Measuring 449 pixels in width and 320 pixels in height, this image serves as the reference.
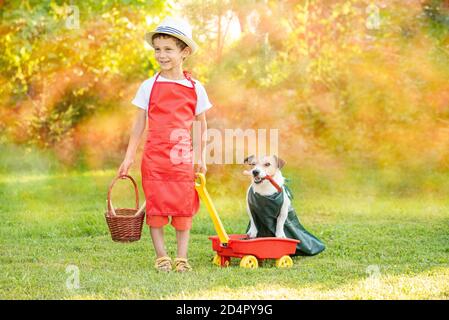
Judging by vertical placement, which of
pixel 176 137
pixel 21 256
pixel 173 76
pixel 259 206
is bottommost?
pixel 21 256

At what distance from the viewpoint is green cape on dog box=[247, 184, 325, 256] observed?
509 cm

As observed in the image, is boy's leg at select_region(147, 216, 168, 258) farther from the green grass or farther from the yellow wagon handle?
the yellow wagon handle

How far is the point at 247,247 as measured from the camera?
4.90m

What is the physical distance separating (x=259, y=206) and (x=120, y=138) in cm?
729

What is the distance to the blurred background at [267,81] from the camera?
1005 centimetres

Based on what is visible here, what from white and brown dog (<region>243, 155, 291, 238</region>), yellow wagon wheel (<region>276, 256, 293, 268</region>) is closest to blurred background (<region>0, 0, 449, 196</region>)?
white and brown dog (<region>243, 155, 291, 238</region>)

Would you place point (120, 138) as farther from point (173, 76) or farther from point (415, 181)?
point (173, 76)

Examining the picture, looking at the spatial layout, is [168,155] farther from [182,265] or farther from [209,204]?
[182,265]

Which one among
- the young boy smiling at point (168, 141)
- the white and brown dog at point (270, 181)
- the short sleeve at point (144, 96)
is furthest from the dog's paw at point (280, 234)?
the short sleeve at point (144, 96)

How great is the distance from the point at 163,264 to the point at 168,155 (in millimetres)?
693

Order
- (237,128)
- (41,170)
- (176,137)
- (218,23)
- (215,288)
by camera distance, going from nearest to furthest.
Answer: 1. (215,288)
2. (176,137)
3. (237,128)
4. (218,23)
5. (41,170)

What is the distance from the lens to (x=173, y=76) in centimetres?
484

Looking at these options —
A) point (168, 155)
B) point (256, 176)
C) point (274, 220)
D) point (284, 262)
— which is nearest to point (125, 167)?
point (168, 155)
